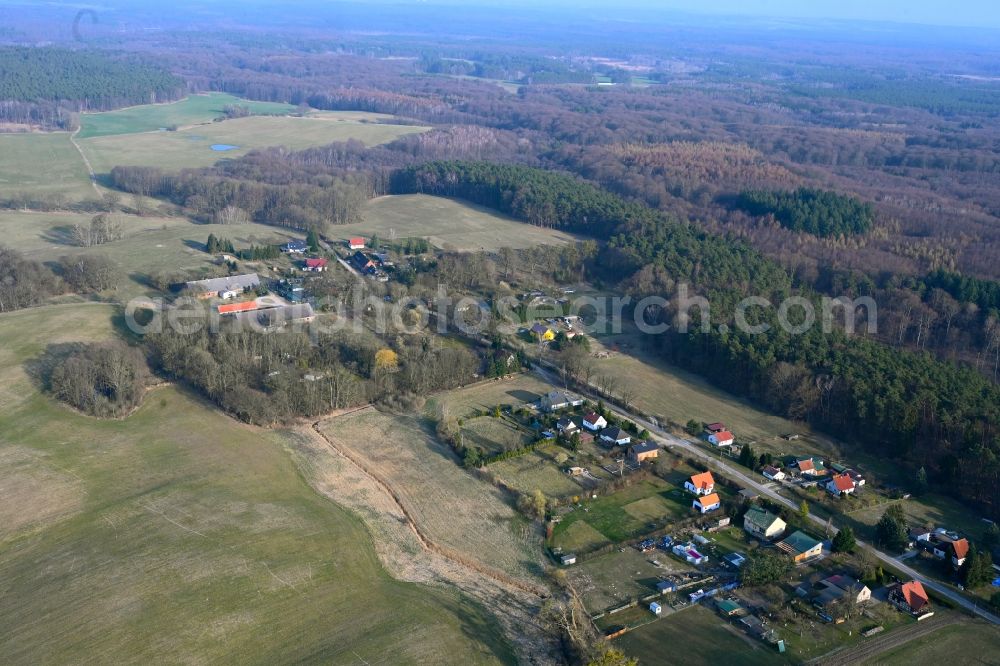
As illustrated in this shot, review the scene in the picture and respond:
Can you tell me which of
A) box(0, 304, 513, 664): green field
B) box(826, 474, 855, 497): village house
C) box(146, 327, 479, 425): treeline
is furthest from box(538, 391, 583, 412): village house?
box(0, 304, 513, 664): green field

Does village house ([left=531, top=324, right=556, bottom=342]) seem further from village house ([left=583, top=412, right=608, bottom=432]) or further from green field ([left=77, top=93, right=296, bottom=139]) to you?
green field ([left=77, top=93, right=296, bottom=139])

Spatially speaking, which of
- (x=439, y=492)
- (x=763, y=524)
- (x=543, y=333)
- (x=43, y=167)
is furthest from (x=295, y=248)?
(x=763, y=524)

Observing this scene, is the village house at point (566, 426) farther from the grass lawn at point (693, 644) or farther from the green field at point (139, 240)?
the green field at point (139, 240)

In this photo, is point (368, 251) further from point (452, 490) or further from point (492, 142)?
point (492, 142)

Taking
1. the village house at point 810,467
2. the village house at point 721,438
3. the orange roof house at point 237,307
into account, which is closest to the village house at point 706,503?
the village house at point 810,467

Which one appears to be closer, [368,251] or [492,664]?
[492,664]

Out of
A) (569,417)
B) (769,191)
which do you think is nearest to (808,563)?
(569,417)
